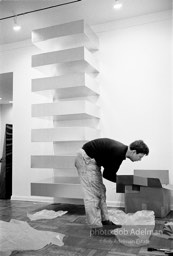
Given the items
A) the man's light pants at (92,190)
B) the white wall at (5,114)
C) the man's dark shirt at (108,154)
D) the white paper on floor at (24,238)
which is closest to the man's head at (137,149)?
the man's dark shirt at (108,154)

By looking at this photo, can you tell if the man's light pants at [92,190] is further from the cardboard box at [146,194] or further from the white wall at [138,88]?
the white wall at [138,88]

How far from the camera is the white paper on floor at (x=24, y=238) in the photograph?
198 cm

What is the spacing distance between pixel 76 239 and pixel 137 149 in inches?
40.4

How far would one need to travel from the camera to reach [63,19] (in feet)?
12.3

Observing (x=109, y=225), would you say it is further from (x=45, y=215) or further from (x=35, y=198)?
(x=35, y=198)

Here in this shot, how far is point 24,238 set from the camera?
2109 millimetres

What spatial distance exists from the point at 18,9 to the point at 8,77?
5.41 ft

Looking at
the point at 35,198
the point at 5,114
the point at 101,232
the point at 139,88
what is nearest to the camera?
the point at 101,232

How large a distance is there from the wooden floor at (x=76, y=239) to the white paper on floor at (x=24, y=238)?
0.06 metres

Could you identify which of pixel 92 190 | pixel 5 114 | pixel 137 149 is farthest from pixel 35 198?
pixel 5 114

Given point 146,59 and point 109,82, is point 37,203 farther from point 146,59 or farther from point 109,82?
point 146,59

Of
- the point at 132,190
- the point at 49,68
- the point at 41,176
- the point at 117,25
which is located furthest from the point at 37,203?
the point at 117,25

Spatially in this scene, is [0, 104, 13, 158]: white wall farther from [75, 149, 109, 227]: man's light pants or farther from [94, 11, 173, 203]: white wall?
[75, 149, 109, 227]: man's light pants

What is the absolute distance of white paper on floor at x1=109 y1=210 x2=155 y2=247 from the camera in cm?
214
